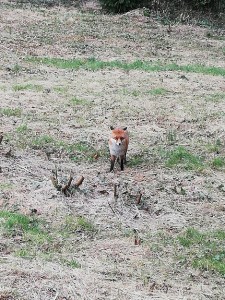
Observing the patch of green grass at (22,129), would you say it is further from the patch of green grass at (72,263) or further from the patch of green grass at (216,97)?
the patch of green grass at (216,97)

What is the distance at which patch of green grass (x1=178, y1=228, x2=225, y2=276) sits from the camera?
259 inches

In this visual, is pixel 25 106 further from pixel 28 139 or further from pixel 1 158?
pixel 1 158

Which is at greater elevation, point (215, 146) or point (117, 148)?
point (117, 148)

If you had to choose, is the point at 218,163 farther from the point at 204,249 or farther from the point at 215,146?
the point at 204,249

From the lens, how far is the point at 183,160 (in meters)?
9.72

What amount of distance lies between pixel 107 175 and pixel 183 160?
151cm

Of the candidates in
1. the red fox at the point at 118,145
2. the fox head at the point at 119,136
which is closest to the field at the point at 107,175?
the red fox at the point at 118,145

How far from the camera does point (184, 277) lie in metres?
6.36

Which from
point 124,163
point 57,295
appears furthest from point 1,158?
point 57,295

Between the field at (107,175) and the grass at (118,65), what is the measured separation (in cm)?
5

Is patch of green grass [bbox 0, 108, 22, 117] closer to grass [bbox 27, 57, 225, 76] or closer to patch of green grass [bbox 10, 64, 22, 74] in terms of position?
patch of green grass [bbox 10, 64, 22, 74]

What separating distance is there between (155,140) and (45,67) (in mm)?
5332

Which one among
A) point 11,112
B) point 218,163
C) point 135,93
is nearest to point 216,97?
point 135,93

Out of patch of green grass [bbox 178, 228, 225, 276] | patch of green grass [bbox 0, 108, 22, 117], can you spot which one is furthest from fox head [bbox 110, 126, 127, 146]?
patch of green grass [bbox 0, 108, 22, 117]
